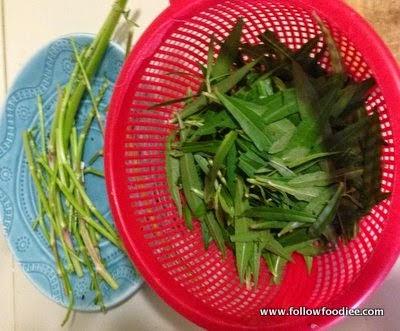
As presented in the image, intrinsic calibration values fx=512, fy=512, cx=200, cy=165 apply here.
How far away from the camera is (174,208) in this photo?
0.78 m

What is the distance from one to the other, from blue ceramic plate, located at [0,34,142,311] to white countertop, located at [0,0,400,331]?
0.04 m

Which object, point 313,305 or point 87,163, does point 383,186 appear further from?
point 87,163

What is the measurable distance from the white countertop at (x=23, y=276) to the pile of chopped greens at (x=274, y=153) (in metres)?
0.21

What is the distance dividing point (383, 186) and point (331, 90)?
0.15m

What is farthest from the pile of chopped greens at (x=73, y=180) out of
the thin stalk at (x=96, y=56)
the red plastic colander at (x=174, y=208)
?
the red plastic colander at (x=174, y=208)

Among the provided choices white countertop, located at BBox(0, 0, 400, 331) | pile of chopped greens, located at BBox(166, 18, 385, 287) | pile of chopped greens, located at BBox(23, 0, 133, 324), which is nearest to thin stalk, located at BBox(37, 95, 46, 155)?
pile of chopped greens, located at BBox(23, 0, 133, 324)

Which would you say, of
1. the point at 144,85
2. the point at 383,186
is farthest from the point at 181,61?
the point at 383,186

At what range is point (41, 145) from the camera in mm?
883

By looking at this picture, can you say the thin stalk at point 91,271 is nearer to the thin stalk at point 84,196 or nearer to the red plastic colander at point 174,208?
the thin stalk at point 84,196

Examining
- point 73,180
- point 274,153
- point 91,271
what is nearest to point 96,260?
point 91,271

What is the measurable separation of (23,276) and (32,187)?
18 cm

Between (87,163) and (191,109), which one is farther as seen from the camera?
(87,163)

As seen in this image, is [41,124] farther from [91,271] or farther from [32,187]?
[91,271]

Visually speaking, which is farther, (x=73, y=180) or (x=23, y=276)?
(x=23, y=276)
